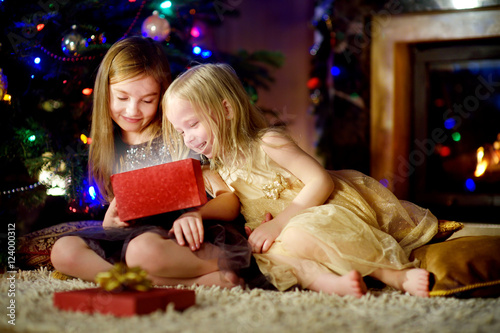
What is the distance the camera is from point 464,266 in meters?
1.18

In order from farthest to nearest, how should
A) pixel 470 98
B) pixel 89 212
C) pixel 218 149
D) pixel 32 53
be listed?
1. pixel 470 98
2. pixel 89 212
3. pixel 32 53
4. pixel 218 149

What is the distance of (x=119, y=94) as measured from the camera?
146 centimetres

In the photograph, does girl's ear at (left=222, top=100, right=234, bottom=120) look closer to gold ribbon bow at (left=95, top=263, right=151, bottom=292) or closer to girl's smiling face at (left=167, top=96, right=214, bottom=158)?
girl's smiling face at (left=167, top=96, right=214, bottom=158)

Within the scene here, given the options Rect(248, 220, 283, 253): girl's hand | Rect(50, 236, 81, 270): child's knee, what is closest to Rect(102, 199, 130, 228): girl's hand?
Rect(50, 236, 81, 270): child's knee

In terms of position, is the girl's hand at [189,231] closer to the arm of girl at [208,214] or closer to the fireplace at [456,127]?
the arm of girl at [208,214]

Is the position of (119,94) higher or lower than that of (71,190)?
higher

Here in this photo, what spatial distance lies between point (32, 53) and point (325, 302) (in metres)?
1.20

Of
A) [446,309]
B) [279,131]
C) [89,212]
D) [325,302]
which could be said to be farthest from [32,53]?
[446,309]

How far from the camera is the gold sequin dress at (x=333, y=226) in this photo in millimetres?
1184

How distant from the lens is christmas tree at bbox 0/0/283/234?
1.54 metres

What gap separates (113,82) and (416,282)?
1009 millimetres

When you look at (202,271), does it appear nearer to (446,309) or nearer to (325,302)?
(325,302)

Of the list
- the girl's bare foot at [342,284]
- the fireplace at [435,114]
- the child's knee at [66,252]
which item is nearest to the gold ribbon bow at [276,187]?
the girl's bare foot at [342,284]
